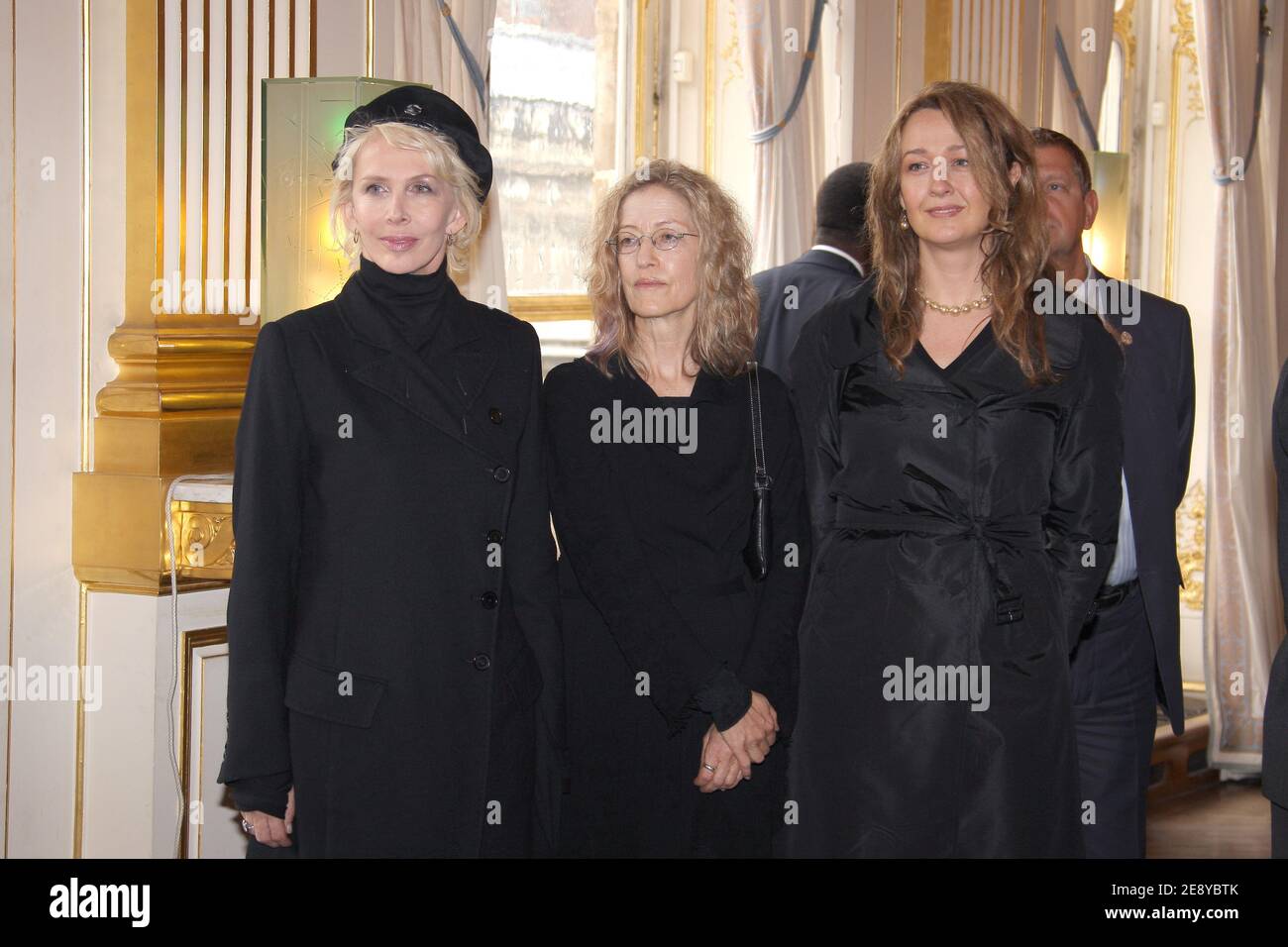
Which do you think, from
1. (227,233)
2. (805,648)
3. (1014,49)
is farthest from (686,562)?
(1014,49)

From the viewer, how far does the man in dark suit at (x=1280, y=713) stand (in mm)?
2164

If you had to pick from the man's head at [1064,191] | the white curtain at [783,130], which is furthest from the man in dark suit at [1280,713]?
the white curtain at [783,130]

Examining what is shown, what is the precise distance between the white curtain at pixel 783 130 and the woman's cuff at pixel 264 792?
3455 mm

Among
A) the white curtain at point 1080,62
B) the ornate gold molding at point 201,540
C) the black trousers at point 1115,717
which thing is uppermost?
the white curtain at point 1080,62

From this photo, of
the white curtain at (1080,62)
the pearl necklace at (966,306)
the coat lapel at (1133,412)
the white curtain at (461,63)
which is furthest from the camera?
the white curtain at (1080,62)

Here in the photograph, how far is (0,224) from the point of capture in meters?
3.21

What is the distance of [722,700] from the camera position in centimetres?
257

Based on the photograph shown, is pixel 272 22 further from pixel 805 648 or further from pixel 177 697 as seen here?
pixel 805 648

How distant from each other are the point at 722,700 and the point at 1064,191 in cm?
168

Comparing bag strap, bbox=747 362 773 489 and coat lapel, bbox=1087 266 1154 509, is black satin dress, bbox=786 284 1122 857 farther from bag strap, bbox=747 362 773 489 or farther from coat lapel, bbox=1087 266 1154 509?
coat lapel, bbox=1087 266 1154 509

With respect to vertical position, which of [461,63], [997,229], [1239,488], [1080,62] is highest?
[1080,62]

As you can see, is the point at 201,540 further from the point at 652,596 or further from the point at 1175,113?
the point at 1175,113

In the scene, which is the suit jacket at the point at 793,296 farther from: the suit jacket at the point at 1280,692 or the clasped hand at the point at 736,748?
the suit jacket at the point at 1280,692

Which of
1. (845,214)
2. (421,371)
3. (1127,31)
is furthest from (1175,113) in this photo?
(421,371)
